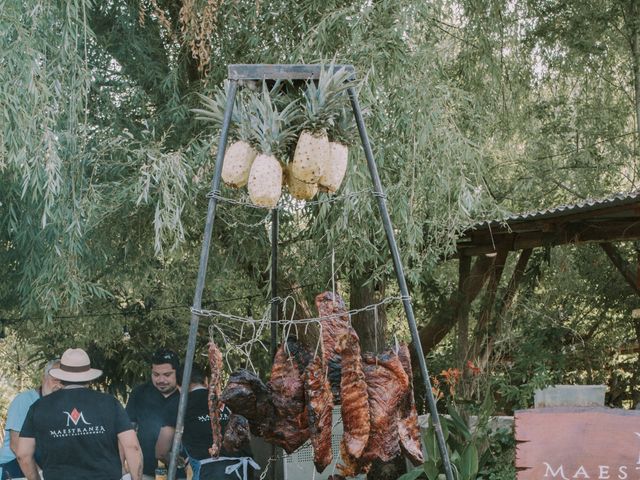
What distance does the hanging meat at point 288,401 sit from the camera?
394 cm

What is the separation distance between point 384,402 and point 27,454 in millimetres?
2575

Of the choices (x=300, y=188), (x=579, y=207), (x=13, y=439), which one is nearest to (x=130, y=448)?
(x=13, y=439)

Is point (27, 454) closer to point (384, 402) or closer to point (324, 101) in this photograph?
point (384, 402)

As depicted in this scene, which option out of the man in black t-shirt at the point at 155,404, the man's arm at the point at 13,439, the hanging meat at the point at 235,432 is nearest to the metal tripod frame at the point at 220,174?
the hanging meat at the point at 235,432

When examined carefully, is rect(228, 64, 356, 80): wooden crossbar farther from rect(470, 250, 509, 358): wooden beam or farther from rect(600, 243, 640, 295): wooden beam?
rect(600, 243, 640, 295): wooden beam

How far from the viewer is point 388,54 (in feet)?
19.7

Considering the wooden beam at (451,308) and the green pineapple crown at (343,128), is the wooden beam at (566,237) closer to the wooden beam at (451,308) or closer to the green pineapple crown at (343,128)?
the wooden beam at (451,308)

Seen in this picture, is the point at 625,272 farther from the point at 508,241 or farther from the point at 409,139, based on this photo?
the point at 409,139

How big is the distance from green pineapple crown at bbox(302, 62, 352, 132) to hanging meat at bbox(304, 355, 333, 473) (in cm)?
99

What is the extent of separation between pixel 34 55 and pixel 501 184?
7.18 m

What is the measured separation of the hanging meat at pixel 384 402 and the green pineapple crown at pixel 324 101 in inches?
41.1

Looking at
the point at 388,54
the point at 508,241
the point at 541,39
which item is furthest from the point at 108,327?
the point at 541,39

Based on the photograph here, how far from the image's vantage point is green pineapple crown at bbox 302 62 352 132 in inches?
143

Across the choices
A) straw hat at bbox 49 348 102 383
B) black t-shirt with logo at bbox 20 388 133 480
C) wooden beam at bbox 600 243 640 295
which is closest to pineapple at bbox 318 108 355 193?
black t-shirt with logo at bbox 20 388 133 480
